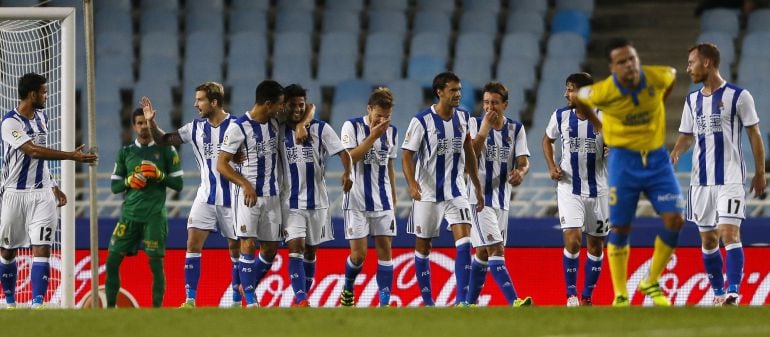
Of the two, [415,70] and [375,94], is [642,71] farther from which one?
[415,70]

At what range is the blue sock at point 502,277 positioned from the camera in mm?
11164

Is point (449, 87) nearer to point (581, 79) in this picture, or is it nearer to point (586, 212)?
point (581, 79)

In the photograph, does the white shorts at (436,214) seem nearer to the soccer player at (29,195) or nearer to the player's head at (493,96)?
the player's head at (493,96)

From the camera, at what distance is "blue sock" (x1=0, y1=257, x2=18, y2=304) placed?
11320mm

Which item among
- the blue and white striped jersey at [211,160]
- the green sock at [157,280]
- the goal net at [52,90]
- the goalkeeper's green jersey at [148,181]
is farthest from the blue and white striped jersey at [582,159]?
the goal net at [52,90]

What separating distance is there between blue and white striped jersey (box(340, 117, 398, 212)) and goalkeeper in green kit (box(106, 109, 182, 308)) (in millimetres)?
1567

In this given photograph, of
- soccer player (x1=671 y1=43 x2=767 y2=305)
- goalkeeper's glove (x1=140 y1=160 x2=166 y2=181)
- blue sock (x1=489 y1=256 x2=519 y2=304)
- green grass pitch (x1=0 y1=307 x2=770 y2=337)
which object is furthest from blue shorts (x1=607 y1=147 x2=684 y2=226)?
goalkeeper's glove (x1=140 y1=160 x2=166 y2=181)

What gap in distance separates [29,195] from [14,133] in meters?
0.55

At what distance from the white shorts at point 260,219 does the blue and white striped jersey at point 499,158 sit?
68.9 inches

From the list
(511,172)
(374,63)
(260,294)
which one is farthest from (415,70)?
(511,172)

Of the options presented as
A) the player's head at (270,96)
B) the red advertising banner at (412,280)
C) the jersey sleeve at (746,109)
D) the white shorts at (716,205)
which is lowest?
the red advertising banner at (412,280)

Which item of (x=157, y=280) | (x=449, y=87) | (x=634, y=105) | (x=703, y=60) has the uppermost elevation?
(x=703, y=60)

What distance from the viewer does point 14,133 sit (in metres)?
11.0

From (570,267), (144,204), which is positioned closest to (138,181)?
(144,204)
